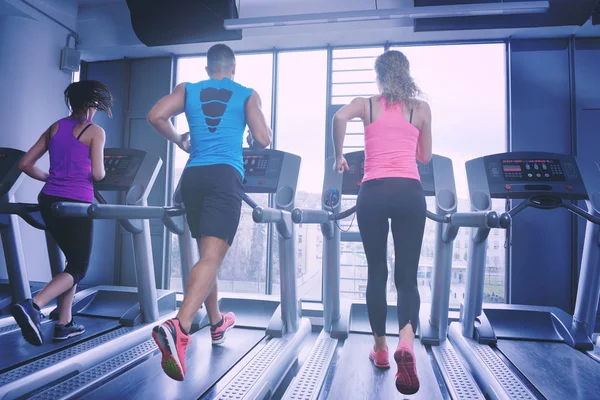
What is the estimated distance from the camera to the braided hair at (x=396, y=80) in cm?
198

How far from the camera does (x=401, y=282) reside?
1.93 m

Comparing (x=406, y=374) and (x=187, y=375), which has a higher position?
(x=406, y=374)

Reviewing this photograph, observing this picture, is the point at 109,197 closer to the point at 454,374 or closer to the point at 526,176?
the point at 454,374

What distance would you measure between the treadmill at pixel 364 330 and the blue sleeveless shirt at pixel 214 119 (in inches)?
19.5

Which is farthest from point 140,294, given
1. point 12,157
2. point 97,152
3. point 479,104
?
point 479,104

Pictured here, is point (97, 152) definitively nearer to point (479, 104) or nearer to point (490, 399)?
point (490, 399)

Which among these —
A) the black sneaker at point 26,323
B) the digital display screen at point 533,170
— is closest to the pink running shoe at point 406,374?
the digital display screen at point 533,170

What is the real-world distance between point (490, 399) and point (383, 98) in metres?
1.58

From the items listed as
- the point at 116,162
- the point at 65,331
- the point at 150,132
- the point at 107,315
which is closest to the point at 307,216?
the point at 116,162

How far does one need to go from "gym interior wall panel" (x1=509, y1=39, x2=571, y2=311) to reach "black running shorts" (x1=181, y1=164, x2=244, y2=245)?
10.1ft

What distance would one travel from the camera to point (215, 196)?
1.89 m

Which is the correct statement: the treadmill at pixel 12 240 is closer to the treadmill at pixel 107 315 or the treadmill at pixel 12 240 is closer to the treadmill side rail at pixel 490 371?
the treadmill at pixel 107 315

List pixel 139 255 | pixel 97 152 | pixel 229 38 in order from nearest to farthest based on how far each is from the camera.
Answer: pixel 97 152
pixel 139 255
pixel 229 38

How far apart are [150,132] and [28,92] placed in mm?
1247
